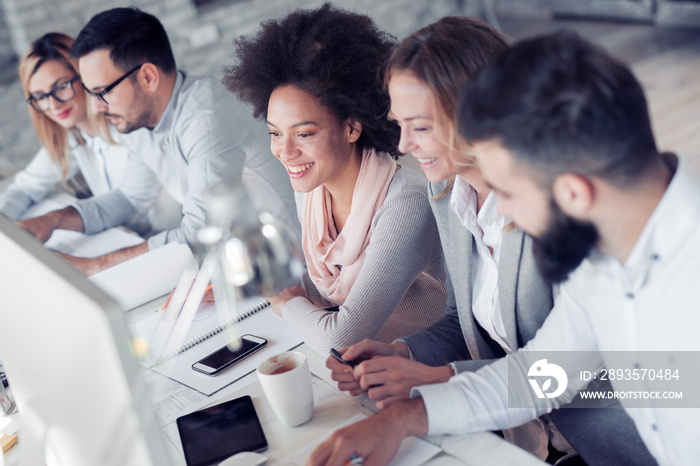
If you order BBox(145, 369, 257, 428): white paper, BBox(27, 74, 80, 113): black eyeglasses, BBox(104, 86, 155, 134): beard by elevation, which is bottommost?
BBox(145, 369, 257, 428): white paper

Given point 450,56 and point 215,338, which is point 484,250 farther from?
point 215,338

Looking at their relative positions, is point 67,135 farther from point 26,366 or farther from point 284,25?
point 26,366

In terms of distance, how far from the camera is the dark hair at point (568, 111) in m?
0.76

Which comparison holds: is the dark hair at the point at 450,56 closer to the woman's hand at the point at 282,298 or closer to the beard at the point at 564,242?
the beard at the point at 564,242

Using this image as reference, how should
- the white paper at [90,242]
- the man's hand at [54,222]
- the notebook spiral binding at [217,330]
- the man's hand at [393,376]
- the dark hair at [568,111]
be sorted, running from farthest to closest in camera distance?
the man's hand at [54,222], the white paper at [90,242], the notebook spiral binding at [217,330], the man's hand at [393,376], the dark hair at [568,111]

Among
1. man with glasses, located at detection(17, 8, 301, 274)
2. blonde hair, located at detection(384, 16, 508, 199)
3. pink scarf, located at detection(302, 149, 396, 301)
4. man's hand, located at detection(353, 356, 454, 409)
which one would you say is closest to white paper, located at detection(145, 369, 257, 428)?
man's hand, located at detection(353, 356, 454, 409)

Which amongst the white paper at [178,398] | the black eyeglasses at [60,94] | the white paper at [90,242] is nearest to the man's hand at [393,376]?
the white paper at [178,398]

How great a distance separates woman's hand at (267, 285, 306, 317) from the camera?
140cm

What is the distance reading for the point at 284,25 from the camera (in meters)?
1.56

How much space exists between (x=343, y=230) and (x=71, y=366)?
996 mm

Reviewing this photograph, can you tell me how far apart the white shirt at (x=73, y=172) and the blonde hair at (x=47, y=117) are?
0.09ft

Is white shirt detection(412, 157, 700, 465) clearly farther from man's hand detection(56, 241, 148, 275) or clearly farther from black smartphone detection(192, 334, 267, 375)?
man's hand detection(56, 241, 148, 275)

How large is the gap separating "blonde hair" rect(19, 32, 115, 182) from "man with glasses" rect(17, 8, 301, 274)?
21cm

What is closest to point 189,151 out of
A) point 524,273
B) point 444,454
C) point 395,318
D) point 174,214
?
point 174,214
